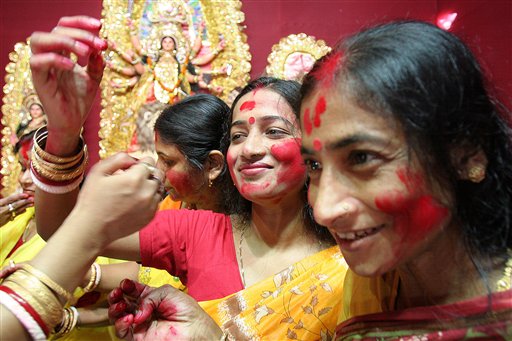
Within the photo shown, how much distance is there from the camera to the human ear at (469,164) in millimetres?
955

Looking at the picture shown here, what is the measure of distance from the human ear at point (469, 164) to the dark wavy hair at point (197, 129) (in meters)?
1.30

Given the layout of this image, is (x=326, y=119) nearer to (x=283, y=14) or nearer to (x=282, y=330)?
(x=282, y=330)

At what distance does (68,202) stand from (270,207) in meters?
0.64

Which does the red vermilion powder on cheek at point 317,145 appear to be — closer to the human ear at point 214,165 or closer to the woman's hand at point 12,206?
the human ear at point 214,165

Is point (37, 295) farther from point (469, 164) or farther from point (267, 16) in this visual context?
point (267, 16)

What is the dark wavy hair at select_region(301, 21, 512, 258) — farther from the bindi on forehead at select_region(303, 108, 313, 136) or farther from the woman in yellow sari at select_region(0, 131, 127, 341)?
the woman in yellow sari at select_region(0, 131, 127, 341)

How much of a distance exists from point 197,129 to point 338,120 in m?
Result: 1.33

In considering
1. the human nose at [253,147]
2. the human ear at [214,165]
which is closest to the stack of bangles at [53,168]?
the human nose at [253,147]

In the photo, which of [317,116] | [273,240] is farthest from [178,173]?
[317,116]

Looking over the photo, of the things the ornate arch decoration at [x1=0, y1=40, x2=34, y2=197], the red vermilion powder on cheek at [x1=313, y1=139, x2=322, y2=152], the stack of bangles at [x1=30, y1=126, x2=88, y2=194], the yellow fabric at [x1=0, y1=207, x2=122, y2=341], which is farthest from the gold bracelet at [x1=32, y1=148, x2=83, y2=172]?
the ornate arch decoration at [x1=0, y1=40, x2=34, y2=197]

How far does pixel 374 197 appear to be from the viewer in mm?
933

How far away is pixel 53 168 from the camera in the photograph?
4.49ft

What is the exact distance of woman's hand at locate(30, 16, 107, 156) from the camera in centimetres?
119

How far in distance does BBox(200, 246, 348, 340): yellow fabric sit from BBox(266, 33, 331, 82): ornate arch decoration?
12.0ft
